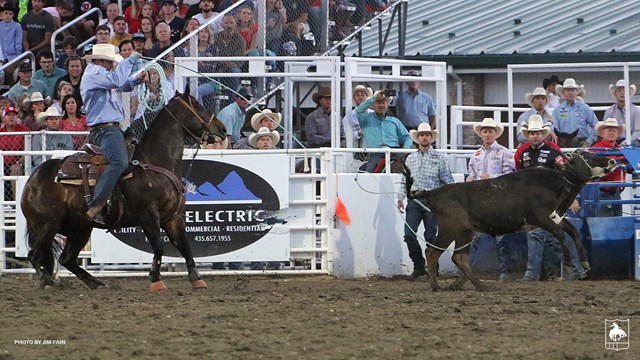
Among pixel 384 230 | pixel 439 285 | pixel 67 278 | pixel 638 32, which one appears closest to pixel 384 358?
pixel 439 285

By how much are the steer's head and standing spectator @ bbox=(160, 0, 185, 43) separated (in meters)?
6.91

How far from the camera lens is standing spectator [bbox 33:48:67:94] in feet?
61.5

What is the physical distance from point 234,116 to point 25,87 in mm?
4387

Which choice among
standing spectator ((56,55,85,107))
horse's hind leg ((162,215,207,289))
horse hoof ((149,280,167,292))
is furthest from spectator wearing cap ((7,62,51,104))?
horse hoof ((149,280,167,292))

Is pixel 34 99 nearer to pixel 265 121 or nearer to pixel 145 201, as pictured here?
pixel 265 121

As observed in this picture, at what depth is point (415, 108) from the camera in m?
16.6

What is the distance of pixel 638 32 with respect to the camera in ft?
78.7

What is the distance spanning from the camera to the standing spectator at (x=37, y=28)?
20.5m

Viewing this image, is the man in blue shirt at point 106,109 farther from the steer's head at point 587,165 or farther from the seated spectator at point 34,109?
the seated spectator at point 34,109

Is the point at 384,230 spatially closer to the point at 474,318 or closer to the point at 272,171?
the point at 272,171

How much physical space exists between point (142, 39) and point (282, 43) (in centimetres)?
209

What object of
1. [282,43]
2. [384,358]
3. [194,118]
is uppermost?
[282,43]

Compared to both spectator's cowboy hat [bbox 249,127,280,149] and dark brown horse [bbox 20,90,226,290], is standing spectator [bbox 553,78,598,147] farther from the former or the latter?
dark brown horse [bbox 20,90,226,290]

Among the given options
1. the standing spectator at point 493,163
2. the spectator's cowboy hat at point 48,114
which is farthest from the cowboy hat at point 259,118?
the spectator's cowboy hat at point 48,114
